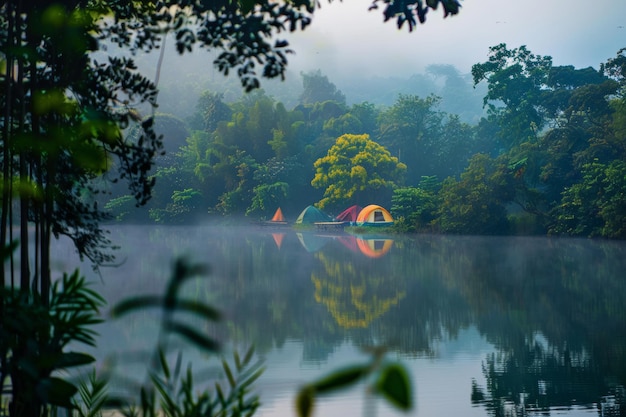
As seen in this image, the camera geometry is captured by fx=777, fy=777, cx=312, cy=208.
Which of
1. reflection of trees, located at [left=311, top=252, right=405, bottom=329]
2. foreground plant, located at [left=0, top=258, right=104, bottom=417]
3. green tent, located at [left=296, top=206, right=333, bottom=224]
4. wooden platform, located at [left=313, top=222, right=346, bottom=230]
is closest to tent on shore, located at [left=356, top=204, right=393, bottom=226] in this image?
wooden platform, located at [left=313, top=222, right=346, bottom=230]

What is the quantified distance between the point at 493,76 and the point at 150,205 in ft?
49.1

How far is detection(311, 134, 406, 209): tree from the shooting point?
86.5ft

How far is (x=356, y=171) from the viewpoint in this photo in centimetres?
2608

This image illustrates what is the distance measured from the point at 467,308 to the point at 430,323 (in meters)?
1.00

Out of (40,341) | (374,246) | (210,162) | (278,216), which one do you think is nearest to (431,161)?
(278,216)

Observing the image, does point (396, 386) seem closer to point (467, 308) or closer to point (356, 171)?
point (467, 308)

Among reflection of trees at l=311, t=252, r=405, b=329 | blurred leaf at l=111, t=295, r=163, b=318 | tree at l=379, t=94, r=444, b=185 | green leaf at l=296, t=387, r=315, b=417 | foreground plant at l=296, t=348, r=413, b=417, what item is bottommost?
green leaf at l=296, t=387, r=315, b=417

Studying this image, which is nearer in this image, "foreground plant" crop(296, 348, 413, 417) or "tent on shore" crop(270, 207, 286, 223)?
"foreground plant" crop(296, 348, 413, 417)

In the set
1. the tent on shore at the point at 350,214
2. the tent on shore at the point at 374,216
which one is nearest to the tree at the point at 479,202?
the tent on shore at the point at 374,216

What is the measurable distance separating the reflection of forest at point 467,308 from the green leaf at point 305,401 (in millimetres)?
2906

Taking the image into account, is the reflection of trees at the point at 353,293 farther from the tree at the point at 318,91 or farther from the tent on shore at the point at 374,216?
the tree at the point at 318,91

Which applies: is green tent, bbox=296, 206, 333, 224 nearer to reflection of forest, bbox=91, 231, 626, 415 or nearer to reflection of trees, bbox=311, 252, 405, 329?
reflection of forest, bbox=91, 231, 626, 415

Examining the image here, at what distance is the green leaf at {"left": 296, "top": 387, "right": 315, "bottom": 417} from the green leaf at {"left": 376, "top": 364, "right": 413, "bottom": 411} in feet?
0.17

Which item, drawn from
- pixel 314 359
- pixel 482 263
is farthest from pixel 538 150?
pixel 314 359
